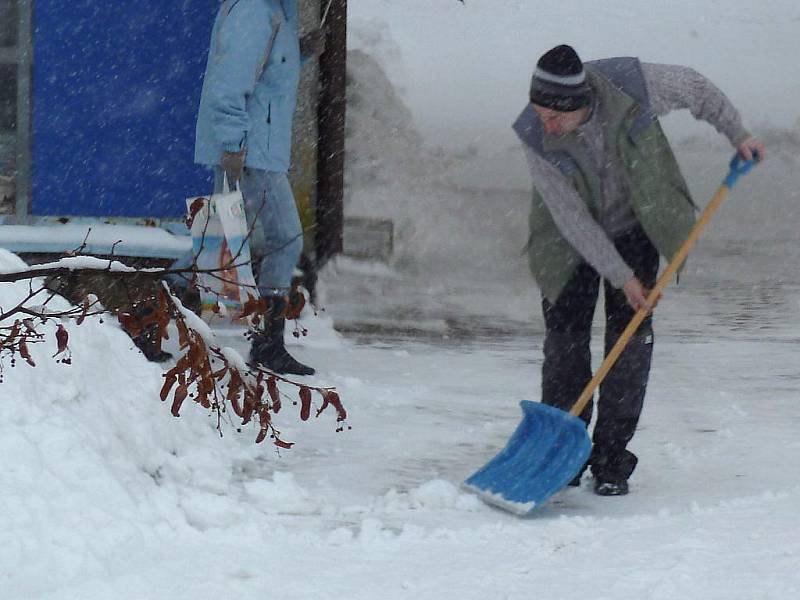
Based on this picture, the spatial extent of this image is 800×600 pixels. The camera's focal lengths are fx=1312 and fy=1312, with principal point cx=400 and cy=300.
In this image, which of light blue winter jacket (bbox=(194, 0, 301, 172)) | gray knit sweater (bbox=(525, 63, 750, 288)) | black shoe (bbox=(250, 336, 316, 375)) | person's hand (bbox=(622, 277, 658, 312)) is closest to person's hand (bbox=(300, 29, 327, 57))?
light blue winter jacket (bbox=(194, 0, 301, 172))

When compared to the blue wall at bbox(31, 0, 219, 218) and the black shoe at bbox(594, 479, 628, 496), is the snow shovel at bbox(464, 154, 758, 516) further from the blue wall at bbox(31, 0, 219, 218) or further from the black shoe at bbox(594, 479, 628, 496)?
the blue wall at bbox(31, 0, 219, 218)

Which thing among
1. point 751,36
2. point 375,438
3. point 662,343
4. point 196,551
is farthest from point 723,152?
point 196,551

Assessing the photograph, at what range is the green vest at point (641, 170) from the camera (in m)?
4.04

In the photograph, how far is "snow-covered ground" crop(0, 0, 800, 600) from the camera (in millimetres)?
3395

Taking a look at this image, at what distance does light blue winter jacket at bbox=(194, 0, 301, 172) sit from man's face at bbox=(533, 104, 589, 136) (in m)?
1.85

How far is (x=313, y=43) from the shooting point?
20.2 ft

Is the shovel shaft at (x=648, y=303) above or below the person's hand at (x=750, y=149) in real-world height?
below

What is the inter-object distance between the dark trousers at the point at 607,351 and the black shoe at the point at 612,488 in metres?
0.01

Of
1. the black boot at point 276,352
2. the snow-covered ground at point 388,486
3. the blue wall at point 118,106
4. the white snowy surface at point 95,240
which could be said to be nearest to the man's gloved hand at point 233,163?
the black boot at point 276,352

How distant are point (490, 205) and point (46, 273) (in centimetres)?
1385

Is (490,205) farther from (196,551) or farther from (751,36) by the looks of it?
(196,551)

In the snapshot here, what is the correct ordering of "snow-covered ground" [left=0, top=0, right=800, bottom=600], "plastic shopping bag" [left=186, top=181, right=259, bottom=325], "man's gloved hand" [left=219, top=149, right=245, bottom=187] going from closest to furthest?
"snow-covered ground" [left=0, top=0, right=800, bottom=600] < "plastic shopping bag" [left=186, top=181, right=259, bottom=325] < "man's gloved hand" [left=219, top=149, right=245, bottom=187]

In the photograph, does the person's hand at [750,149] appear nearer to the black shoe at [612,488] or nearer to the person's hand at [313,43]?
the black shoe at [612,488]

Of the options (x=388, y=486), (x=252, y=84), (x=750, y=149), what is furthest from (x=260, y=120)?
(x=750, y=149)
